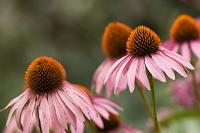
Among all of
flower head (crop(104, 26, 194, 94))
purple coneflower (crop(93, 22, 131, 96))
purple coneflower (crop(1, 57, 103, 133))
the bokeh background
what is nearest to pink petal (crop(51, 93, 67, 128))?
purple coneflower (crop(1, 57, 103, 133))

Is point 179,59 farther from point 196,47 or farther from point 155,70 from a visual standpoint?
point 196,47

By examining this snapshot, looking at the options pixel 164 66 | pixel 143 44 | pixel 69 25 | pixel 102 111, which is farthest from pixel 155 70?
pixel 69 25

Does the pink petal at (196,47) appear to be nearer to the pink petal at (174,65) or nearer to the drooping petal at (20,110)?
the pink petal at (174,65)

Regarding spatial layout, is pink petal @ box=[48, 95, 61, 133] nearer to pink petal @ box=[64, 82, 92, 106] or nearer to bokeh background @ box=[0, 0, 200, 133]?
pink petal @ box=[64, 82, 92, 106]

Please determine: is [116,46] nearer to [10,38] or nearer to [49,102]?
[49,102]

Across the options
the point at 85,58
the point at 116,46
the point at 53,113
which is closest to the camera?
the point at 53,113

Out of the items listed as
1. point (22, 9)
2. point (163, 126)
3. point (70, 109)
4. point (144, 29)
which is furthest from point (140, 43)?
point (22, 9)
